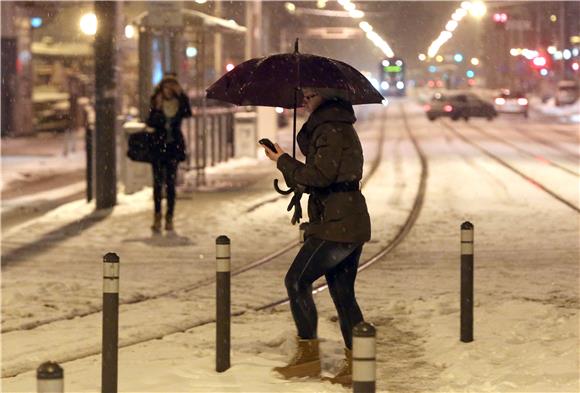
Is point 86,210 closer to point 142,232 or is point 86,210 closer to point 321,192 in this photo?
point 142,232

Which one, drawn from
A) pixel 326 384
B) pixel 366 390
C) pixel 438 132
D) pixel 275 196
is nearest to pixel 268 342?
pixel 326 384

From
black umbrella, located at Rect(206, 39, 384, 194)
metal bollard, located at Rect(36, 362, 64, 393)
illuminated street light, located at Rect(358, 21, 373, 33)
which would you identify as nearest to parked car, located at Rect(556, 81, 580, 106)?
illuminated street light, located at Rect(358, 21, 373, 33)

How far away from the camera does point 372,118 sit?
65438 millimetres

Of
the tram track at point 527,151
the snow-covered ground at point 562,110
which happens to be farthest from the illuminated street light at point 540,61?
the tram track at point 527,151

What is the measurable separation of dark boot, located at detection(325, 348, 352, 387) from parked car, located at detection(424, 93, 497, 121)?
52439 millimetres

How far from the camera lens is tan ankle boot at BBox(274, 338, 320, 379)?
25.2 feet

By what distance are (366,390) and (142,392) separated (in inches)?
111

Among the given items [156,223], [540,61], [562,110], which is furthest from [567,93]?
[156,223]

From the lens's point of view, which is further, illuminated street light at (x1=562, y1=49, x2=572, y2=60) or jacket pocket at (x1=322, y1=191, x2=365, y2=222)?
illuminated street light at (x1=562, y1=49, x2=572, y2=60)

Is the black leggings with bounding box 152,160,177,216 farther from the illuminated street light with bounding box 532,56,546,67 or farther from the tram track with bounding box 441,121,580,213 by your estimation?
the illuminated street light with bounding box 532,56,546,67

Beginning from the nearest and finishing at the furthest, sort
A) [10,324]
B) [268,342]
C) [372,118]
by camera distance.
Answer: [268,342], [10,324], [372,118]

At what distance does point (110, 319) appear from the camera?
6.99m

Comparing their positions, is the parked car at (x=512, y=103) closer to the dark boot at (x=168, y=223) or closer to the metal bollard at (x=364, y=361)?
the dark boot at (x=168, y=223)

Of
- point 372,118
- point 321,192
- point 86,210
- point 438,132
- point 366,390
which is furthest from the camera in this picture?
point 372,118
